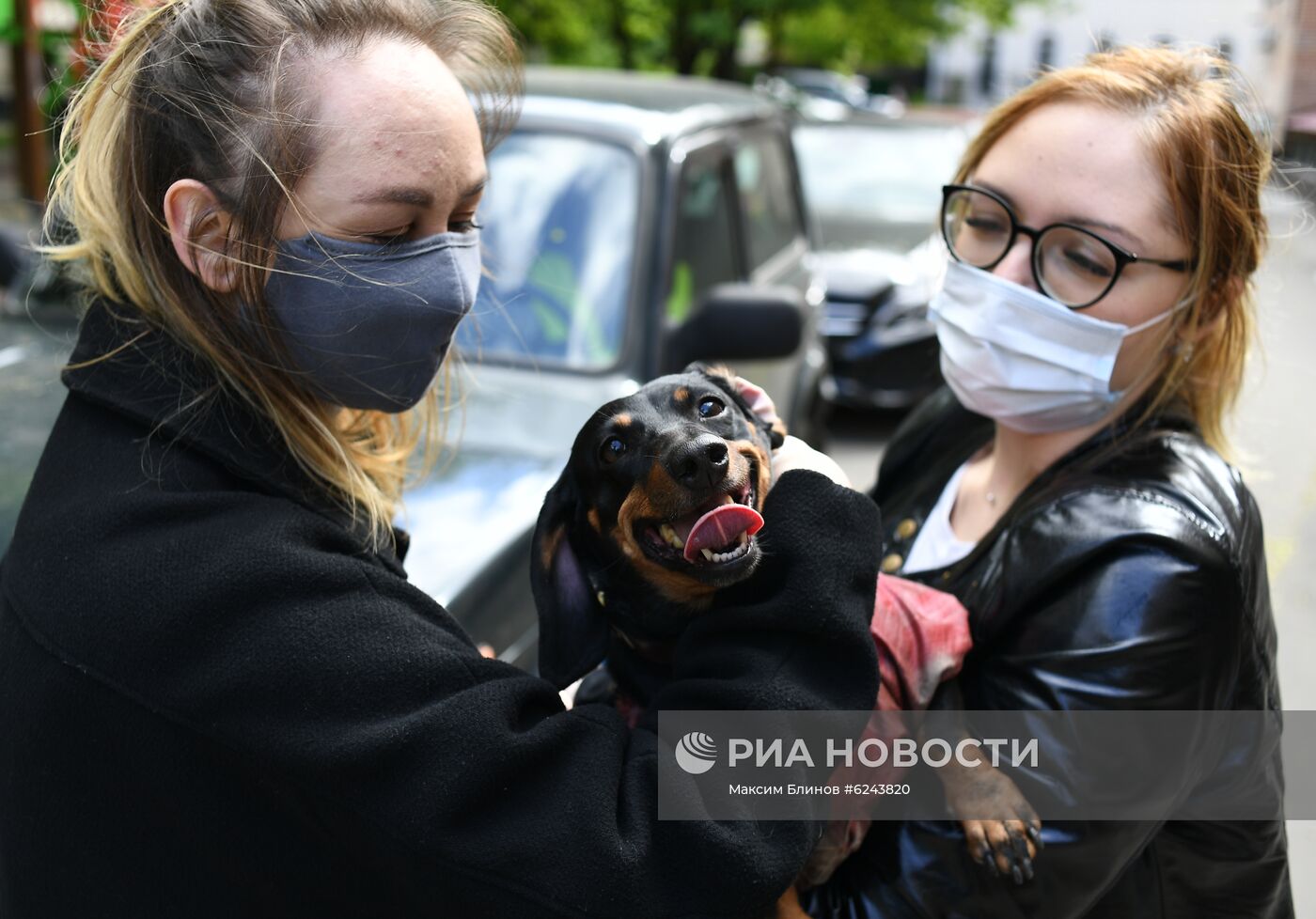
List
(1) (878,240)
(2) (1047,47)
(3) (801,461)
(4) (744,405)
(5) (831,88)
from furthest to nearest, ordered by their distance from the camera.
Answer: (2) (1047,47), (5) (831,88), (1) (878,240), (4) (744,405), (3) (801,461)

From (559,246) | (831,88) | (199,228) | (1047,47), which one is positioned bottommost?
(831,88)

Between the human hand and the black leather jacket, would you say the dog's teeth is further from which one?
the black leather jacket

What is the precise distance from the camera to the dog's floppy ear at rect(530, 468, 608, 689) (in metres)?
1.86

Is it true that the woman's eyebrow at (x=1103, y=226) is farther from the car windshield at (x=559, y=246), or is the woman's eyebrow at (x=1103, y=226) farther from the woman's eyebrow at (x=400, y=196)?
the car windshield at (x=559, y=246)

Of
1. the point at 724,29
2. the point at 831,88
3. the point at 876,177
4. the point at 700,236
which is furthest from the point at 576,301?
the point at 831,88

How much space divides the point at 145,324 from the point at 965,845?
1.32m

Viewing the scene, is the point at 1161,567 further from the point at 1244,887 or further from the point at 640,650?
the point at 640,650

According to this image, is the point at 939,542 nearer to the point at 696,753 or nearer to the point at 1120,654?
the point at 1120,654

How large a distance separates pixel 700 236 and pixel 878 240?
5411 millimetres

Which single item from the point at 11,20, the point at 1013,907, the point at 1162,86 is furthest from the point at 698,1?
the point at 1013,907

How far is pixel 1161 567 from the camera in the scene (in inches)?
64.7

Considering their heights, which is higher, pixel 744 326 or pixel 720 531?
pixel 720 531

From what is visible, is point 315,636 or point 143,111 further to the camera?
point 143,111

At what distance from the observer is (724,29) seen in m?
12.3
